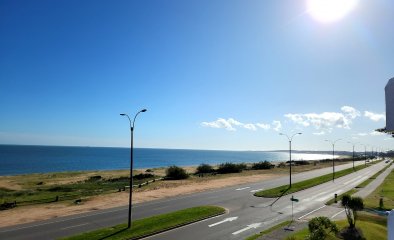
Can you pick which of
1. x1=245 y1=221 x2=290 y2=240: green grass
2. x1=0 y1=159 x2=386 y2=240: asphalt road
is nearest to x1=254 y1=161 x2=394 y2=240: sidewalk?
x1=245 y1=221 x2=290 y2=240: green grass

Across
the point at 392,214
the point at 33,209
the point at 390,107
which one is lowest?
the point at 33,209

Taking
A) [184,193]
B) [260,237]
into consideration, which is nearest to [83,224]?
[260,237]

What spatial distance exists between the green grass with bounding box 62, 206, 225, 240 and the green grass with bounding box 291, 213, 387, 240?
10.1 m

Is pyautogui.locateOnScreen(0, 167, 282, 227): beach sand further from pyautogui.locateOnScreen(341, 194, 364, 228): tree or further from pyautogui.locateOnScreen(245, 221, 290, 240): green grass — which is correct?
pyautogui.locateOnScreen(341, 194, 364, 228): tree

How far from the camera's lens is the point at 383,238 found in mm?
24703

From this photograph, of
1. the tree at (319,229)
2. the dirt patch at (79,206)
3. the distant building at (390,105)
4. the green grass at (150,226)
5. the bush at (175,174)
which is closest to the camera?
the distant building at (390,105)

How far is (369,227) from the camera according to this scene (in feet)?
88.5

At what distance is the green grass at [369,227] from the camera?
2477 centimetres

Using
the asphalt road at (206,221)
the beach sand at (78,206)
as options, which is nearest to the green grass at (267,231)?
the asphalt road at (206,221)

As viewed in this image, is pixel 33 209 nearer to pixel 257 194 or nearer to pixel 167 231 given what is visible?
pixel 167 231

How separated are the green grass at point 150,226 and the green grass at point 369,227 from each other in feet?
33.2

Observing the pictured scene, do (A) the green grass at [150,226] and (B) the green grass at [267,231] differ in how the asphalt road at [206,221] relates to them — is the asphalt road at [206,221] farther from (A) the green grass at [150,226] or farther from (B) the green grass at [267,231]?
(A) the green grass at [150,226]

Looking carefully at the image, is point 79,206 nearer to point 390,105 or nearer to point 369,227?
point 369,227

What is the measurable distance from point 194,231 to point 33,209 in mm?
22449
